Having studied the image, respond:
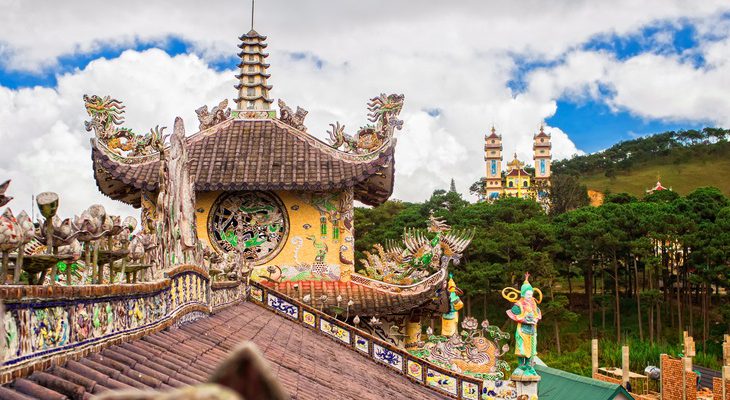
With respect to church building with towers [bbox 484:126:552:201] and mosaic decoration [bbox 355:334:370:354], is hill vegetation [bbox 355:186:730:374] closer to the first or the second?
mosaic decoration [bbox 355:334:370:354]

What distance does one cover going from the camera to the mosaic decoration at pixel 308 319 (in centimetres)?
977

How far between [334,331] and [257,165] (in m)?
5.39

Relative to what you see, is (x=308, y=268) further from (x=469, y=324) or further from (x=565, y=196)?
(x=565, y=196)

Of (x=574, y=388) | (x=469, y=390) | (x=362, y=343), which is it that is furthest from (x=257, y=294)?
(x=574, y=388)

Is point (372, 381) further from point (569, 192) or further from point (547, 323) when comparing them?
point (569, 192)

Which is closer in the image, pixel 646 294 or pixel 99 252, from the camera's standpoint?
pixel 99 252

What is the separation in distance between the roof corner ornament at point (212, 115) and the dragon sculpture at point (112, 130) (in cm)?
132

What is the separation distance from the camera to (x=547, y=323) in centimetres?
3675

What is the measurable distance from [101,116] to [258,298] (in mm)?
5682

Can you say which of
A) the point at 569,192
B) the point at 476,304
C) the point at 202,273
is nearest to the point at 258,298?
the point at 202,273

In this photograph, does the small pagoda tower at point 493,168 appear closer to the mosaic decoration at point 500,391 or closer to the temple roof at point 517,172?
the temple roof at point 517,172

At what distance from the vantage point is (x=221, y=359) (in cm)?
435

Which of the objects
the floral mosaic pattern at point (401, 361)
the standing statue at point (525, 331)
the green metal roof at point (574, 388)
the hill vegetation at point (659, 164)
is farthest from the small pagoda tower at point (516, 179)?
the floral mosaic pattern at point (401, 361)

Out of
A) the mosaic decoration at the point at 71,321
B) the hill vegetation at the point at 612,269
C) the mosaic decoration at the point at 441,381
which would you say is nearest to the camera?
the mosaic decoration at the point at 71,321
